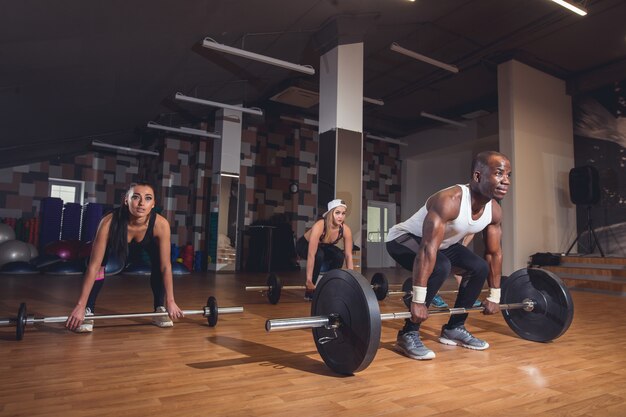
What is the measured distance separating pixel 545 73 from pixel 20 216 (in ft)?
30.8

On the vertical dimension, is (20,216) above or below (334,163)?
below

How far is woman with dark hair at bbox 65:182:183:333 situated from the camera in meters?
2.03

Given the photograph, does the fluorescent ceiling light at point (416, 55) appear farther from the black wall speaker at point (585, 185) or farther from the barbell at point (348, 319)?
the barbell at point (348, 319)

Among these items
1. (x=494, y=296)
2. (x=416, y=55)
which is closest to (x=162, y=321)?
(x=494, y=296)

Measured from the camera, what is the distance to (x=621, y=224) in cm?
622

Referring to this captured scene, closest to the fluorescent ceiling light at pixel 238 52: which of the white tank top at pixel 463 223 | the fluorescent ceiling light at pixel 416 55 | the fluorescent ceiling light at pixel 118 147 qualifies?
the fluorescent ceiling light at pixel 416 55

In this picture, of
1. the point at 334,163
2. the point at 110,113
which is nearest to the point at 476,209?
the point at 334,163

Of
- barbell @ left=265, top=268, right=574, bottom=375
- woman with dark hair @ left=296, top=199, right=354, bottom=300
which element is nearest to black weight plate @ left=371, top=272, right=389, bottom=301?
woman with dark hair @ left=296, top=199, right=354, bottom=300

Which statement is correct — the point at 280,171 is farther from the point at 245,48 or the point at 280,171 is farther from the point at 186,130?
the point at 245,48

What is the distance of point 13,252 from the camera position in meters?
5.95

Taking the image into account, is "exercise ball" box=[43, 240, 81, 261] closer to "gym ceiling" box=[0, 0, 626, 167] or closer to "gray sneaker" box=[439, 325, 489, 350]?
"gym ceiling" box=[0, 0, 626, 167]

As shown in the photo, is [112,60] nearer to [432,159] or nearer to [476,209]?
[476,209]

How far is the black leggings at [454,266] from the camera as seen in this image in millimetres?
1920

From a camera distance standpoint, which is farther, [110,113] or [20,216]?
[20,216]
